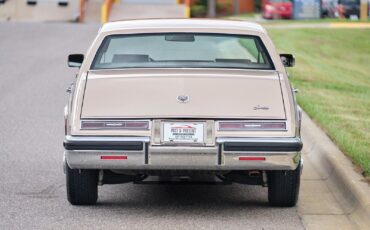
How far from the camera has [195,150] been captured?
7828 mm

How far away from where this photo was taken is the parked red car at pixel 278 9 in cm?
4734

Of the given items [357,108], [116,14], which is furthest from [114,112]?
[116,14]

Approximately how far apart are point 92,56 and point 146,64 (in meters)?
→ 0.46

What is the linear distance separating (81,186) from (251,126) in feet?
4.83

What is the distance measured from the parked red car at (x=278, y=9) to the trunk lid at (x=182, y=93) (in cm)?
3871

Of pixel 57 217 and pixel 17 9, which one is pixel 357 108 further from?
pixel 17 9

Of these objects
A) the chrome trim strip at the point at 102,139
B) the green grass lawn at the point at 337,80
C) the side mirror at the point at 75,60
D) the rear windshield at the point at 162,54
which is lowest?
the green grass lawn at the point at 337,80

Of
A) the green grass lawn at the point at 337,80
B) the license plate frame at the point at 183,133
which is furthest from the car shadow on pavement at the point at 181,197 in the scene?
the green grass lawn at the point at 337,80

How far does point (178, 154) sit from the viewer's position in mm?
7816

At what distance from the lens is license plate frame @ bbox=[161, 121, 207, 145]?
7.84m

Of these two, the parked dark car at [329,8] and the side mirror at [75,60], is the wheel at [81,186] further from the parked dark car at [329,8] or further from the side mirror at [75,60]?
the parked dark car at [329,8]

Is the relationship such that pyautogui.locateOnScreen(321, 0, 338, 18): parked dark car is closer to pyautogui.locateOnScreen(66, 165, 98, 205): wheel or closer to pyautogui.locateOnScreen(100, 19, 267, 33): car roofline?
pyautogui.locateOnScreen(100, 19, 267, 33): car roofline

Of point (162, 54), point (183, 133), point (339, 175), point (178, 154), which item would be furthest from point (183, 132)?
point (339, 175)

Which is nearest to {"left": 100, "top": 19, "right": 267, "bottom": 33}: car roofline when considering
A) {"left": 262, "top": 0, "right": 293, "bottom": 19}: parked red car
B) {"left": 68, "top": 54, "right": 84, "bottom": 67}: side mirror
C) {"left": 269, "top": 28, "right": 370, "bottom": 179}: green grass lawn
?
{"left": 68, "top": 54, "right": 84, "bottom": 67}: side mirror
